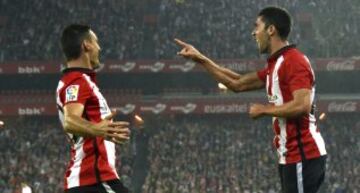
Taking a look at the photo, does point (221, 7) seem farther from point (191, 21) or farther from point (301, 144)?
point (301, 144)

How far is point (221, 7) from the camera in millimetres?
36219

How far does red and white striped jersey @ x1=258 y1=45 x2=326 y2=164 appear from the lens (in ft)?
18.1

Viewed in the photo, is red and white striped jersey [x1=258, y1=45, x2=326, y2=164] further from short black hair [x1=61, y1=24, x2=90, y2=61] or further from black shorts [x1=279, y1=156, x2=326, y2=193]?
short black hair [x1=61, y1=24, x2=90, y2=61]

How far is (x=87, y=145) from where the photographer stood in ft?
18.3

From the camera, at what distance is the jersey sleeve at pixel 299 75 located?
544cm

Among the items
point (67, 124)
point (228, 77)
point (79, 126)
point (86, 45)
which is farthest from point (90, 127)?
point (228, 77)

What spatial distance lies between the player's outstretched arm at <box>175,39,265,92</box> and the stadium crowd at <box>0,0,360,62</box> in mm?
27283

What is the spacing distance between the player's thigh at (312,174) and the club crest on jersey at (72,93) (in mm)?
1951

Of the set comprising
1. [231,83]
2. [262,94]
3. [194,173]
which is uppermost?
[231,83]

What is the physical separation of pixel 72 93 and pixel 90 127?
13.3 inches

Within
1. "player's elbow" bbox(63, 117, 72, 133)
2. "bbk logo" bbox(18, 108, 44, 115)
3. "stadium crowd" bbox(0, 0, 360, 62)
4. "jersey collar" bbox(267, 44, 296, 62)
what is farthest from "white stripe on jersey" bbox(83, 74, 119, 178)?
"bbk logo" bbox(18, 108, 44, 115)

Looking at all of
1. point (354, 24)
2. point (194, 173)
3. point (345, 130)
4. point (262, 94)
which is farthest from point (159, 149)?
point (354, 24)

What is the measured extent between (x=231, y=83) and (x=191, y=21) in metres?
29.0

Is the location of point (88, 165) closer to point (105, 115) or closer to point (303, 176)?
point (105, 115)
